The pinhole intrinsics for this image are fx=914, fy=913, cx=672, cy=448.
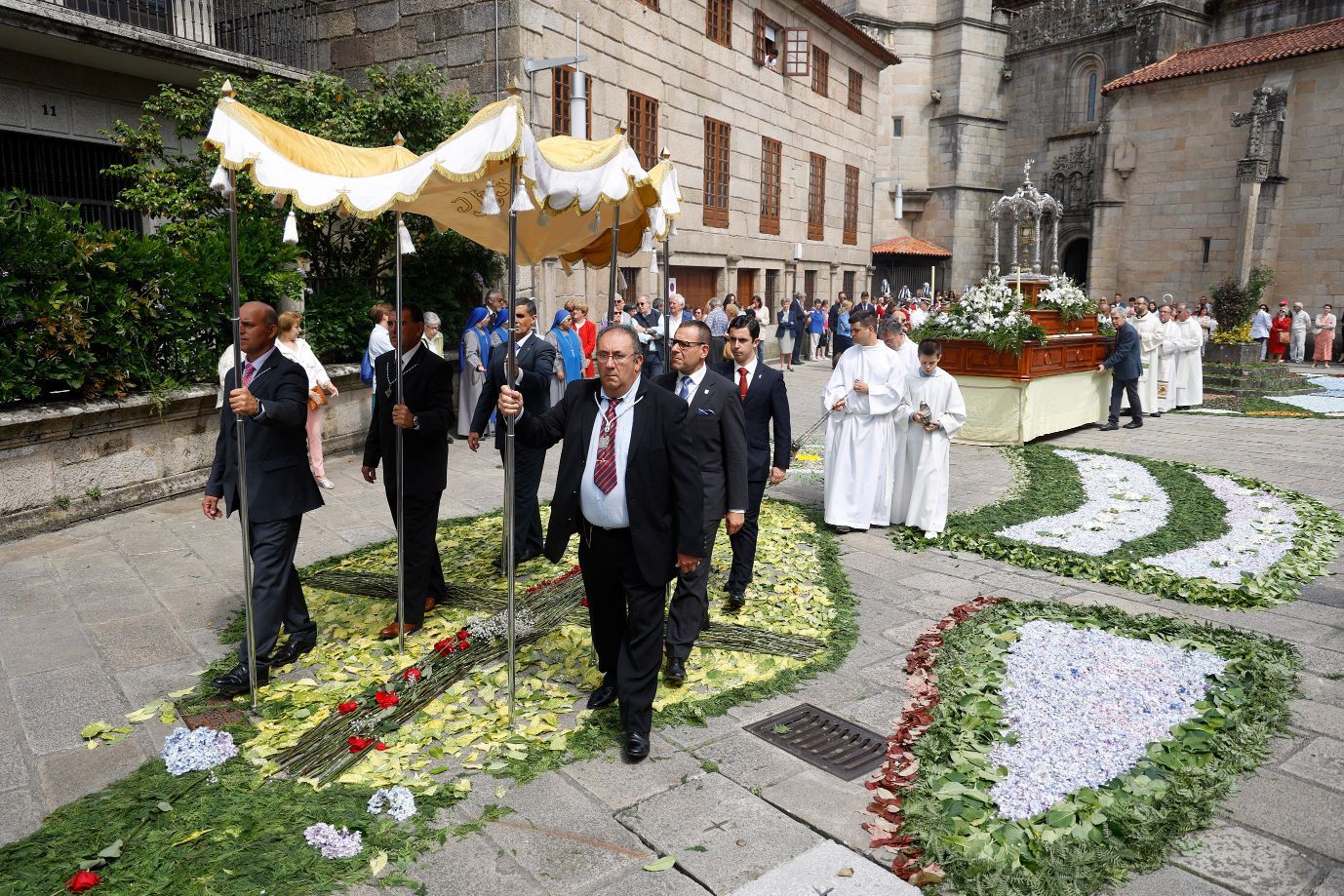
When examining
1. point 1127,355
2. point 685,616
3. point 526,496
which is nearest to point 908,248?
point 1127,355

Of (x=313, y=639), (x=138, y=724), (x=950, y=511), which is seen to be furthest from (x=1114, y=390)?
(x=138, y=724)

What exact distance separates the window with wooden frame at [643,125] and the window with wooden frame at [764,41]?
5.40 meters

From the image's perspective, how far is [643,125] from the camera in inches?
731

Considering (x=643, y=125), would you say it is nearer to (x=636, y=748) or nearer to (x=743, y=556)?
(x=743, y=556)

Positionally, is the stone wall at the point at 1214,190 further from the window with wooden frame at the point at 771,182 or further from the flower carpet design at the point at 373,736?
the flower carpet design at the point at 373,736

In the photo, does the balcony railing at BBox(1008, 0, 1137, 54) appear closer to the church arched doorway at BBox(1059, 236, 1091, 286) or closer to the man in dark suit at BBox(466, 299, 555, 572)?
the church arched doorway at BBox(1059, 236, 1091, 286)

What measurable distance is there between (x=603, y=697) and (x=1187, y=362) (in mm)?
16355

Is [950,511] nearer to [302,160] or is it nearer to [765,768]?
[765,768]

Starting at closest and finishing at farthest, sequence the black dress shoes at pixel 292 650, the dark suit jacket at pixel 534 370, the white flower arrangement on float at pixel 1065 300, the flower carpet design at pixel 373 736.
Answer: the flower carpet design at pixel 373 736
the black dress shoes at pixel 292 650
the dark suit jacket at pixel 534 370
the white flower arrangement on float at pixel 1065 300

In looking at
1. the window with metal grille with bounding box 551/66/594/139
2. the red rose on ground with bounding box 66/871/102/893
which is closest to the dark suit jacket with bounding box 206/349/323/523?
the red rose on ground with bounding box 66/871/102/893

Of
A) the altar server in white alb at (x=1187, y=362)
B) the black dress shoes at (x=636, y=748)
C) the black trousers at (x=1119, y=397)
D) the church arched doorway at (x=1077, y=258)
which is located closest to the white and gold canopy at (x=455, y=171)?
the black dress shoes at (x=636, y=748)

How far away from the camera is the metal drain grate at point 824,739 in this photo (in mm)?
4262

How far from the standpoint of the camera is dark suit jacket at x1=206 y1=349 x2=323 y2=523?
4.98 meters

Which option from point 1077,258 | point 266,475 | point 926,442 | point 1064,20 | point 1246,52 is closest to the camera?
point 266,475
